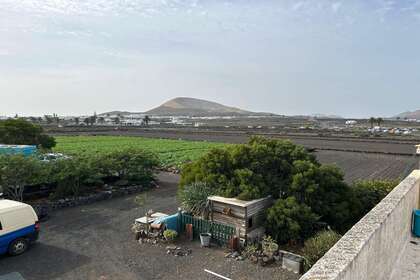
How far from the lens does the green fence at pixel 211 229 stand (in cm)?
1188

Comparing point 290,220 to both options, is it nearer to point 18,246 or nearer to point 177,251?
point 177,251

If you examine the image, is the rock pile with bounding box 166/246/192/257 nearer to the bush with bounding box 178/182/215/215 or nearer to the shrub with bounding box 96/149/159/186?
the bush with bounding box 178/182/215/215

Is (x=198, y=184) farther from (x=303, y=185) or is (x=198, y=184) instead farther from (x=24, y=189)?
(x=24, y=189)

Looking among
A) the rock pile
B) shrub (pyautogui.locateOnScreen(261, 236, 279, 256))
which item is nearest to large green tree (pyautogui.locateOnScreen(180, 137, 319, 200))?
shrub (pyautogui.locateOnScreen(261, 236, 279, 256))

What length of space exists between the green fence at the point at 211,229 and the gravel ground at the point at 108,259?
555mm

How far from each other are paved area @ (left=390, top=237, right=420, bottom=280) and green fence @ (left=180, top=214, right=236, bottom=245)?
585 cm

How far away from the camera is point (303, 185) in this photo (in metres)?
12.1

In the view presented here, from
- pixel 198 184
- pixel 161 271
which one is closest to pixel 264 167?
pixel 198 184

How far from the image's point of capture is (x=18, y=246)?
11.0m

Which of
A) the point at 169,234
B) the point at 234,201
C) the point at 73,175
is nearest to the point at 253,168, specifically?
the point at 234,201

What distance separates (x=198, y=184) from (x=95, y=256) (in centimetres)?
502

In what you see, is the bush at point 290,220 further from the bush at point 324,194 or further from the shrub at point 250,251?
the shrub at point 250,251

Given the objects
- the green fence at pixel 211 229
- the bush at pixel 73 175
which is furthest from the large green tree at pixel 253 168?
the bush at pixel 73 175

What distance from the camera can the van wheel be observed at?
10773 mm
